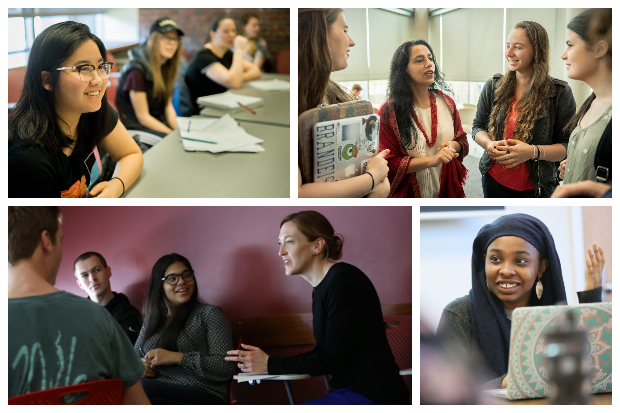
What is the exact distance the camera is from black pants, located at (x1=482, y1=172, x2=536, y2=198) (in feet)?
4.17

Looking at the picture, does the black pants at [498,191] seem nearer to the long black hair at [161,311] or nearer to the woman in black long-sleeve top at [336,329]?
the woman in black long-sleeve top at [336,329]

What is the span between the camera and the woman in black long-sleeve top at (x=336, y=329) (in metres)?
1.28

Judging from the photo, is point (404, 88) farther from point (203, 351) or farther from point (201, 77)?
point (201, 77)

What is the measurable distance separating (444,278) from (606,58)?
670 mm

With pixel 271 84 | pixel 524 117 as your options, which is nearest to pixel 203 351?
pixel 524 117

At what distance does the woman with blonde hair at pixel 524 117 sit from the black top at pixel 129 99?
50.4 inches

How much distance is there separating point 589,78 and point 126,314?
4.25ft

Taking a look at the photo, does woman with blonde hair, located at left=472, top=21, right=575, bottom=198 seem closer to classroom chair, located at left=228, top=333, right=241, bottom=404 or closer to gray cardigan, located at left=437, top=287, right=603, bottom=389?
gray cardigan, located at left=437, top=287, right=603, bottom=389

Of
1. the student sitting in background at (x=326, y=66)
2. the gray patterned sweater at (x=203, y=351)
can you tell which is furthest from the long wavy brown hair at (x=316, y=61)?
the gray patterned sweater at (x=203, y=351)

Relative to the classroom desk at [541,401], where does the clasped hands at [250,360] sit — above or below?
above

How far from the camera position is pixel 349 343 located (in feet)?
4.17

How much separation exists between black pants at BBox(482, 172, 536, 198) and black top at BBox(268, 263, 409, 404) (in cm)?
39

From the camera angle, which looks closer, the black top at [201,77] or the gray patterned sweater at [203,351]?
the gray patterned sweater at [203,351]

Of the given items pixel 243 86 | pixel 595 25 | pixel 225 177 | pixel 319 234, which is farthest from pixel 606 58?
pixel 243 86
